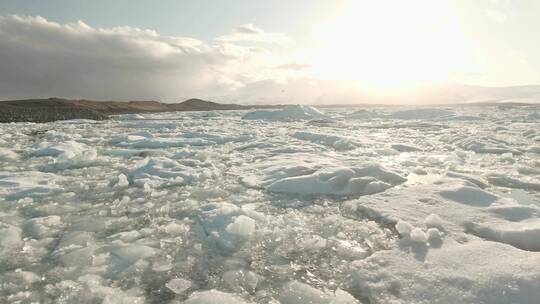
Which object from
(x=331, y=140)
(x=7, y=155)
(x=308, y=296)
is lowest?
(x=308, y=296)

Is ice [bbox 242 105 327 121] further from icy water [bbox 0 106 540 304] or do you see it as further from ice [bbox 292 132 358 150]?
icy water [bbox 0 106 540 304]

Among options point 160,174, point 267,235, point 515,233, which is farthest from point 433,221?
point 160,174

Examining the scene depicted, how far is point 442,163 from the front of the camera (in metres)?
7.07

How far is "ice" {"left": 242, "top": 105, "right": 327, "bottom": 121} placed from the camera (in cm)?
2731

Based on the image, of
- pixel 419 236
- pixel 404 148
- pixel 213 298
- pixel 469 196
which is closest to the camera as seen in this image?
pixel 213 298

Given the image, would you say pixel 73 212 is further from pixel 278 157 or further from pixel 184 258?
pixel 278 157

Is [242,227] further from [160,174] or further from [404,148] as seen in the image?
[404,148]

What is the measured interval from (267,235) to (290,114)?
24.9 metres

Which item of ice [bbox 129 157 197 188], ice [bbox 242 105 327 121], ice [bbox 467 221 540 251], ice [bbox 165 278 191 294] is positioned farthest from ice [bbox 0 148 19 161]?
ice [bbox 242 105 327 121]

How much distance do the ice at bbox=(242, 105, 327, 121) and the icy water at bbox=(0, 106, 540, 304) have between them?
68.3ft

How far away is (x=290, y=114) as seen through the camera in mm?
27969

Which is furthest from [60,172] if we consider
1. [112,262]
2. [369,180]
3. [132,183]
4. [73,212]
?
[369,180]

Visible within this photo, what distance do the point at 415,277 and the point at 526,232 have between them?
1410 millimetres

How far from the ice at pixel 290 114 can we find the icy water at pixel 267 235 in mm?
20813
